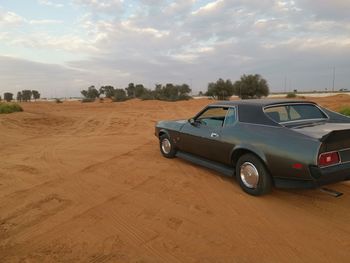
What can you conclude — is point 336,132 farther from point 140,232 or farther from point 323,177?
point 140,232

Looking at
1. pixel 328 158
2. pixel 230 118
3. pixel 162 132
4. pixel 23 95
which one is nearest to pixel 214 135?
pixel 230 118

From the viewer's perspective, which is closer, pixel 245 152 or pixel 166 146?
pixel 245 152

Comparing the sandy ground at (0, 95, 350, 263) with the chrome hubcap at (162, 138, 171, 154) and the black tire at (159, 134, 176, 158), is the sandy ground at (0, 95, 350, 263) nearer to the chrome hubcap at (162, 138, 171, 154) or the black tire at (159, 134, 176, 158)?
the black tire at (159, 134, 176, 158)

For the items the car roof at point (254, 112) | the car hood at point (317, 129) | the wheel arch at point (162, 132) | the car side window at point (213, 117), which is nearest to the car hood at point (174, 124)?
the wheel arch at point (162, 132)

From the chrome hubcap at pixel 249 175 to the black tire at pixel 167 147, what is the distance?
99.5 inches

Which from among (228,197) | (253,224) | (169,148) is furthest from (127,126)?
(253,224)

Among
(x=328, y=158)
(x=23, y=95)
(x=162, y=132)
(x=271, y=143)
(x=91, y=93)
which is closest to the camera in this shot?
(x=328, y=158)

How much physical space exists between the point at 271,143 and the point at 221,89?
37908 mm

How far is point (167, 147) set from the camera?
749 cm

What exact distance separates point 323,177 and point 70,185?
4098 mm

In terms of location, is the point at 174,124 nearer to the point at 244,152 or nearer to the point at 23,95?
the point at 244,152

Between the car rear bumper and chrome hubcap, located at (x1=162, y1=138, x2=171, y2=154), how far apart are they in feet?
11.2

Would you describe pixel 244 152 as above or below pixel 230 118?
below

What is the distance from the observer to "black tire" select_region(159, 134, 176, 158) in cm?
730
